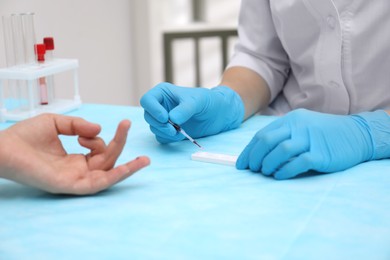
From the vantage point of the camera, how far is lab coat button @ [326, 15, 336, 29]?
55.7 inches

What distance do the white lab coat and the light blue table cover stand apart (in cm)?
36

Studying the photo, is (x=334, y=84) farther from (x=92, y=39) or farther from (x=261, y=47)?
(x=92, y=39)

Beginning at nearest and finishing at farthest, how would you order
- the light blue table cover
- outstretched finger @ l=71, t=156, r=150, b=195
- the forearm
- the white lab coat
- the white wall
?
the light blue table cover → outstretched finger @ l=71, t=156, r=150, b=195 → the white lab coat → the forearm → the white wall

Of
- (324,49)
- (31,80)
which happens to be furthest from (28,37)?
(324,49)

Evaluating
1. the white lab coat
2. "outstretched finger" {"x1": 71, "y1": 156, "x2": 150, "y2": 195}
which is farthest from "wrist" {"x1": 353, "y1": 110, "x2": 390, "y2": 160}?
"outstretched finger" {"x1": 71, "y1": 156, "x2": 150, "y2": 195}

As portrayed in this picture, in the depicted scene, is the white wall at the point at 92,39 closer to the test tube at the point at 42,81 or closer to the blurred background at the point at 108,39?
the blurred background at the point at 108,39

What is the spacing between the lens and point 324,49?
1460 mm

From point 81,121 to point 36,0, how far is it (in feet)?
4.38

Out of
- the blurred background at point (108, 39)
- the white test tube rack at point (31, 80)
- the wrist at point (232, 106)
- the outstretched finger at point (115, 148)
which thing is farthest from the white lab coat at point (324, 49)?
the blurred background at point (108, 39)

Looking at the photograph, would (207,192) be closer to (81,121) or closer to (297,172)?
(297,172)

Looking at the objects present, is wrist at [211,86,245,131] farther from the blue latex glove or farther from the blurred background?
the blurred background

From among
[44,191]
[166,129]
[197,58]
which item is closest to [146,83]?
[197,58]

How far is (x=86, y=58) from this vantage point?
101 inches

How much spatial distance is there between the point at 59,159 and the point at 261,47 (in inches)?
34.9
